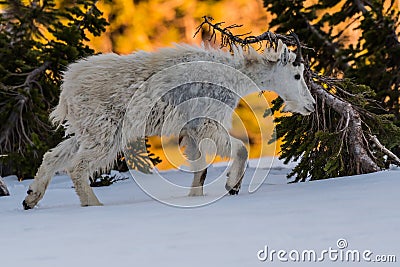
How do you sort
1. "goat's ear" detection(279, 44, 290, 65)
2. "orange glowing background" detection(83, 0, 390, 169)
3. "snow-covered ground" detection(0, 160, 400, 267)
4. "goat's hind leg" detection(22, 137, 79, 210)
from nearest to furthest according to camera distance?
"snow-covered ground" detection(0, 160, 400, 267) → "goat's hind leg" detection(22, 137, 79, 210) → "goat's ear" detection(279, 44, 290, 65) → "orange glowing background" detection(83, 0, 390, 169)

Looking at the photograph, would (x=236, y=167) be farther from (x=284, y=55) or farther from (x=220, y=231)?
(x=220, y=231)

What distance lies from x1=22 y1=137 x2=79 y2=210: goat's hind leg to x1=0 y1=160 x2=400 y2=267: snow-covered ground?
0.50 metres

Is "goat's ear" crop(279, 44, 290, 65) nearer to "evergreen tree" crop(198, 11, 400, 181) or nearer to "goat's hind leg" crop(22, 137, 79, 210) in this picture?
"evergreen tree" crop(198, 11, 400, 181)

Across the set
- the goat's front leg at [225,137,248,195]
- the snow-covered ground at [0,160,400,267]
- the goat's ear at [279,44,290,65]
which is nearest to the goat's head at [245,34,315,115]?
the goat's ear at [279,44,290,65]

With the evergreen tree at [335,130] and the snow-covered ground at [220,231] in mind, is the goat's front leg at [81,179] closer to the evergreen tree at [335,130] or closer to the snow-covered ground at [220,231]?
the snow-covered ground at [220,231]

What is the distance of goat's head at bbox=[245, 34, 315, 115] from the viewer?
5527 millimetres

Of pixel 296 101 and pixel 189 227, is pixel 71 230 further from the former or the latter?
pixel 296 101

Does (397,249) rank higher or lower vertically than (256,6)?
lower

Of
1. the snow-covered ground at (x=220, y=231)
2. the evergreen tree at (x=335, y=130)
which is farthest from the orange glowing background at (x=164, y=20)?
the snow-covered ground at (x=220, y=231)

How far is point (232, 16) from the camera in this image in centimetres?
2089

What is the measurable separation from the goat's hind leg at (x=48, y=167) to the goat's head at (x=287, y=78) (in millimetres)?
1784

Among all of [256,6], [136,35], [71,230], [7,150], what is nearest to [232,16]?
[256,6]

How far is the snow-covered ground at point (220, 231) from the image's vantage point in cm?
247

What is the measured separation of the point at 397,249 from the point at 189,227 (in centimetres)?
109
